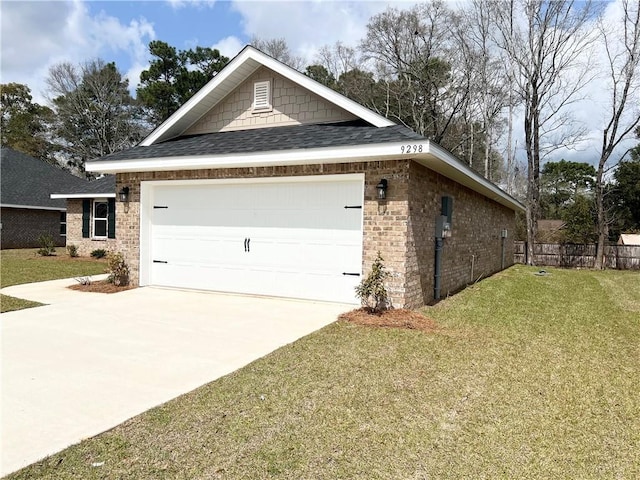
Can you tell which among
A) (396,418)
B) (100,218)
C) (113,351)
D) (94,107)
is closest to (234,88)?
(113,351)

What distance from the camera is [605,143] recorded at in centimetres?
2155

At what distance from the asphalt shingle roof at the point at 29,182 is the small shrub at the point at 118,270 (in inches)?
514

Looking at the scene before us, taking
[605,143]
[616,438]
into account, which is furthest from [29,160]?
[605,143]

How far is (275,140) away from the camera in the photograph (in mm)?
8469

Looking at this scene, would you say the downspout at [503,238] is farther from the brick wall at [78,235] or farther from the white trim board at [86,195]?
the brick wall at [78,235]

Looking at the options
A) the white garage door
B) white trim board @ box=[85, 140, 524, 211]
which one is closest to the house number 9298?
white trim board @ box=[85, 140, 524, 211]

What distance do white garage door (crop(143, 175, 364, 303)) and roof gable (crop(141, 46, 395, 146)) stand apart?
1463 mm

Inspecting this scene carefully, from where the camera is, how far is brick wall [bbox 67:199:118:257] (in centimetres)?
1859

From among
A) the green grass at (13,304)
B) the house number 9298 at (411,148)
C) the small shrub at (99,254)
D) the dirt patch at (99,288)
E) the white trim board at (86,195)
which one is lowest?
the green grass at (13,304)

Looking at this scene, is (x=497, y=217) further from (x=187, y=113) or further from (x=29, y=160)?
(x=29, y=160)

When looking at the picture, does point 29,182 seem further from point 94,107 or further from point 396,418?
point 396,418

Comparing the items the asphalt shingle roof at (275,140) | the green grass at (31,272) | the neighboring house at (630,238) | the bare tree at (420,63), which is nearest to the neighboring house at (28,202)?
the green grass at (31,272)

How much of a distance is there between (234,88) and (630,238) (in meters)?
25.0

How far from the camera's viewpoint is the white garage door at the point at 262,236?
25.9ft
